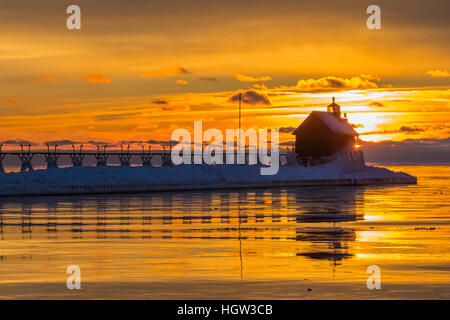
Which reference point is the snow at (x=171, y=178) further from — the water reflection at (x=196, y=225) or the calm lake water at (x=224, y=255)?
the calm lake water at (x=224, y=255)

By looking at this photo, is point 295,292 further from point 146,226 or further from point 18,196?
point 18,196

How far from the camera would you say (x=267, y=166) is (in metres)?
120

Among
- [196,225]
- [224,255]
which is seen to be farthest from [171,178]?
[224,255]

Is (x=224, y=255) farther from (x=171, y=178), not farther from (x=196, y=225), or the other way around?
(x=171, y=178)

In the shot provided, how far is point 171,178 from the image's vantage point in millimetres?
97875

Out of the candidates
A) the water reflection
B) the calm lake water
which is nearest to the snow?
the water reflection

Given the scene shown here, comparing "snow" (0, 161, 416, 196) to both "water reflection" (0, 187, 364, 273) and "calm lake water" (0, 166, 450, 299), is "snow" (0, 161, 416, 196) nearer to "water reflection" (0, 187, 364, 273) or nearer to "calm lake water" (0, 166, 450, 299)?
"water reflection" (0, 187, 364, 273)

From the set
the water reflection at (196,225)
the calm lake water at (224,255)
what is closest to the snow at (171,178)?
the water reflection at (196,225)

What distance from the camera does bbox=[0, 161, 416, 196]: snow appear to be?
74875 mm

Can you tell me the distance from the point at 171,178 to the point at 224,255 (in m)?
75.5

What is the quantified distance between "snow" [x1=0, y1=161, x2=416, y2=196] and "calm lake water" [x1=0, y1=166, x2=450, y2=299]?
34709 mm

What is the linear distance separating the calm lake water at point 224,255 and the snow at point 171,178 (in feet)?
114

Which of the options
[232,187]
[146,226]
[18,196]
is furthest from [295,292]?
[232,187]

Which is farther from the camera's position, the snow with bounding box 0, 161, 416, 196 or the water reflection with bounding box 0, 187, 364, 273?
the snow with bounding box 0, 161, 416, 196
